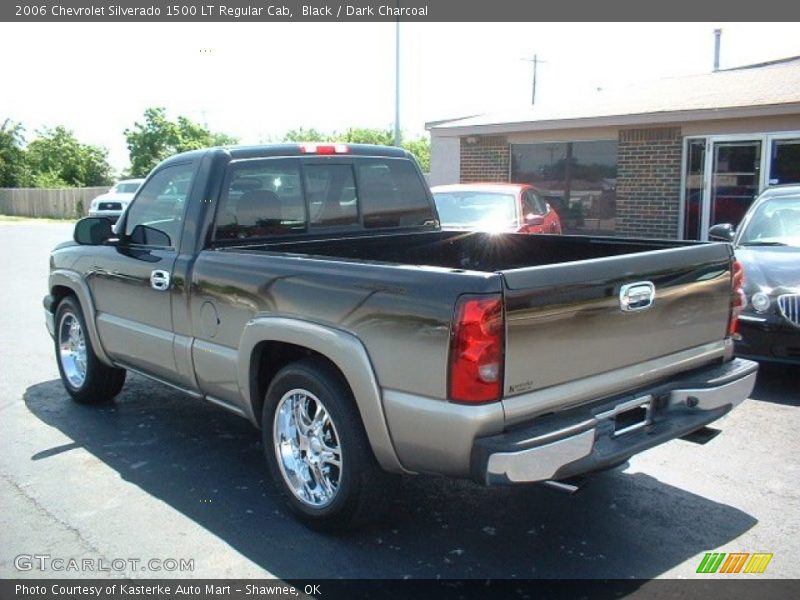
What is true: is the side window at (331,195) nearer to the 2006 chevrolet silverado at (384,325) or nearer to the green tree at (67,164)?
the 2006 chevrolet silverado at (384,325)

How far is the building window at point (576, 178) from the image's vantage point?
14.4m

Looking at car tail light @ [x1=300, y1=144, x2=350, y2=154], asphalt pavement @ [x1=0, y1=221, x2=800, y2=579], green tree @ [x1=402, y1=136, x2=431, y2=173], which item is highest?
→ green tree @ [x1=402, y1=136, x2=431, y2=173]

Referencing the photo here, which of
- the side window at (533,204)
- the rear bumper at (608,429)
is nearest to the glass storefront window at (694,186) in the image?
the side window at (533,204)

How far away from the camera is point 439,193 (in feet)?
37.6

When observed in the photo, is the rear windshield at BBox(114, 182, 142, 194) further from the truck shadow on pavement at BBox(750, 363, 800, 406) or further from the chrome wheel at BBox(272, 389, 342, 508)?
the chrome wheel at BBox(272, 389, 342, 508)

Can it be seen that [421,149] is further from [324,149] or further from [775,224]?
[324,149]

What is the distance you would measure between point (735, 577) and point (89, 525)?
3116mm

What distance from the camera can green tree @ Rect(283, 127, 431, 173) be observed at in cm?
4450

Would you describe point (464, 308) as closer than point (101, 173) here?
Yes

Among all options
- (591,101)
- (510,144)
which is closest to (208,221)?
(510,144)

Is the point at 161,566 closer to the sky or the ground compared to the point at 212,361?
closer to the ground

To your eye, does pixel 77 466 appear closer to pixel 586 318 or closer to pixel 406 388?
pixel 406 388

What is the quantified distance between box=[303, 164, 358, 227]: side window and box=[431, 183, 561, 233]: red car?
5264 millimetres

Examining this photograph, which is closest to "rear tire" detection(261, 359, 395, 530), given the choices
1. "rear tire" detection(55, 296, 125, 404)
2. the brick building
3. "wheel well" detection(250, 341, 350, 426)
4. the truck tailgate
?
"wheel well" detection(250, 341, 350, 426)
